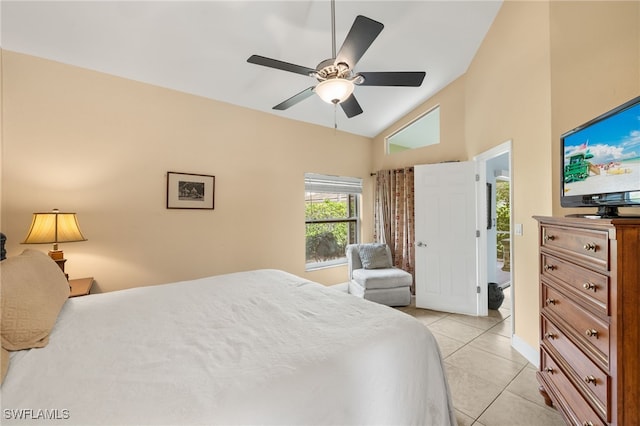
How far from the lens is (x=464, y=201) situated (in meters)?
3.46

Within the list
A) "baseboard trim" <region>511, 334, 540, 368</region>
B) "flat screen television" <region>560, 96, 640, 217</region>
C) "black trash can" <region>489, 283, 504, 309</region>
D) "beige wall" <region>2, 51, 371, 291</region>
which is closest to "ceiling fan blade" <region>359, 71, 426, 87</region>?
"flat screen television" <region>560, 96, 640, 217</region>

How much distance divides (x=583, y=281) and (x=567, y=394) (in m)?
0.69

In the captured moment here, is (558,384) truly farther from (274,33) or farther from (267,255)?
(274,33)

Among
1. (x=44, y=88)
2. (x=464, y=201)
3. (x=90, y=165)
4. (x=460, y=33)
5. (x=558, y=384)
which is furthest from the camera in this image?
(x=464, y=201)

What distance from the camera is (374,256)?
4105mm

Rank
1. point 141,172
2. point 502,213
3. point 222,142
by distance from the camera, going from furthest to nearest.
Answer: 1. point 502,213
2. point 222,142
3. point 141,172

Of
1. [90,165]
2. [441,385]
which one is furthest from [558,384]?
[90,165]

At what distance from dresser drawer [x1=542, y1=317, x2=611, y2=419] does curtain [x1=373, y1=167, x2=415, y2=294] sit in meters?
2.53

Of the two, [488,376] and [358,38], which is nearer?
[358,38]

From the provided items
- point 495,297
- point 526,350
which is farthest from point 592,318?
point 495,297

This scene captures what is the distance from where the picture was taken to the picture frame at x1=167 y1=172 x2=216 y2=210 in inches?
117

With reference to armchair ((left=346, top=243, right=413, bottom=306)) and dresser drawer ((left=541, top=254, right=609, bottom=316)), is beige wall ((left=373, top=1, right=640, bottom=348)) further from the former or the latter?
armchair ((left=346, top=243, right=413, bottom=306))

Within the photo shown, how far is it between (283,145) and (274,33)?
5.28 ft

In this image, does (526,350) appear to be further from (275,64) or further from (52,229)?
(52,229)
